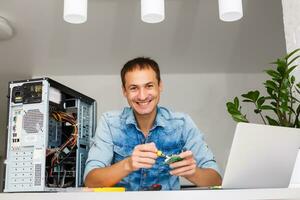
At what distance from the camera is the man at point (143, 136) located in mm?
1341

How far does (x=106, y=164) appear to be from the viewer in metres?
1.34

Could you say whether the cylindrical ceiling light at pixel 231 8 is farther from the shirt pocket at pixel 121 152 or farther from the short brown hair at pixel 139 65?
the shirt pocket at pixel 121 152

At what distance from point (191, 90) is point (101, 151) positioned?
1.59 metres

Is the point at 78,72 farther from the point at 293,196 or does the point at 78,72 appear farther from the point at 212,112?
the point at 293,196

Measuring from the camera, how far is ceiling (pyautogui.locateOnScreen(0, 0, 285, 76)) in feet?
6.70

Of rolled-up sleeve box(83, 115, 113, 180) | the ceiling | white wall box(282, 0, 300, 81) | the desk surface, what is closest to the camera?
the desk surface

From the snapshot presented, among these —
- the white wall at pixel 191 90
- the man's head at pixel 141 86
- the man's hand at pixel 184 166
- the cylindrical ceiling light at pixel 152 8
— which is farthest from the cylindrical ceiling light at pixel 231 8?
the white wall at pixel 191 90

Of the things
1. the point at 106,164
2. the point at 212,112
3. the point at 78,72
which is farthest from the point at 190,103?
the point at 106,164

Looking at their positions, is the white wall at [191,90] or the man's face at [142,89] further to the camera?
the white wall at [191,90]

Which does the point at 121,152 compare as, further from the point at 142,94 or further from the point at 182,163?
the point at 182,163

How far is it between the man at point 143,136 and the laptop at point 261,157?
1.15 ft

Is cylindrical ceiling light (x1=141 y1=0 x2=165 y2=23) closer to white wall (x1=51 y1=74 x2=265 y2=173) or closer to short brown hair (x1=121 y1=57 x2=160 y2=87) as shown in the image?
short brown hair (x1=121 y1=57 x2=160 y2=87)

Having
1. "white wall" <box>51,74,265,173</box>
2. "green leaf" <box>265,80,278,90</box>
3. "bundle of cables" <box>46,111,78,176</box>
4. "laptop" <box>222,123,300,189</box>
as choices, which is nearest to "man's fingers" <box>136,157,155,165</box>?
"laptop" <box>222,123,300,189</box>

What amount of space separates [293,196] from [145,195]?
30 cm
